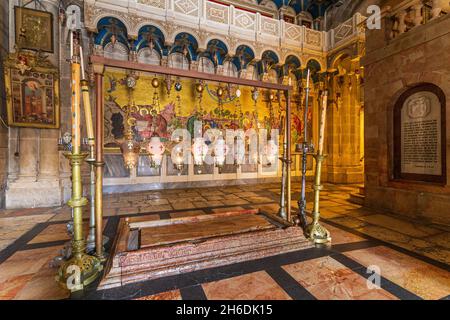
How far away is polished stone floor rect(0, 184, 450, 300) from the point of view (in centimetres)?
179

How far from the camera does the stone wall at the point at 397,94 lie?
12.1ft

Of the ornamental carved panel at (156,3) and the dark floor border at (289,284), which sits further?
the ornamental carved panel at (156,3)

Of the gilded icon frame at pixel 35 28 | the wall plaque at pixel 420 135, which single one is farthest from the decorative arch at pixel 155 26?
the wall plaque at pixel 420 135

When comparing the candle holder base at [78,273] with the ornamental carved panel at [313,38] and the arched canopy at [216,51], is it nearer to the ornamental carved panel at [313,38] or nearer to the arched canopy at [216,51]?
the arched canopy at [216,51]

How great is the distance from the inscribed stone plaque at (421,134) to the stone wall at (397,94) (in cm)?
22

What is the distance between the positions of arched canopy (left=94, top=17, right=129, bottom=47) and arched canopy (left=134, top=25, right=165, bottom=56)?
0.44 meters

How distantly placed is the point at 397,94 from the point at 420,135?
3.28 feet

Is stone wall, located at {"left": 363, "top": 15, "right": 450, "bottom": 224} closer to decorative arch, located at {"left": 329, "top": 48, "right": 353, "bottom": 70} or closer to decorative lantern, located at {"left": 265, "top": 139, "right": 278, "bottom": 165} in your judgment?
decorative arch, located at {"left": 329, "top": 48, "right": 353, "bottom": 70}

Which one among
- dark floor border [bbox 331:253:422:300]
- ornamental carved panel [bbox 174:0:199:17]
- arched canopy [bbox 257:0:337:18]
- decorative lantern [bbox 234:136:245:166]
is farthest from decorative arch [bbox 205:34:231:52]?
dark floor border [bbox 331:253:422:300]

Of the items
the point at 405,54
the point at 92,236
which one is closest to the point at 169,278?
the point at 92,236

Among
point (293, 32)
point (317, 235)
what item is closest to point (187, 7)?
point (293, 32)

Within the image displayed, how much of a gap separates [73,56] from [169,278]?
2208 mm

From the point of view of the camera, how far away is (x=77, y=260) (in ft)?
6.25

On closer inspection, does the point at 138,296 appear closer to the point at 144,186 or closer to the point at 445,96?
the point at 445,96
